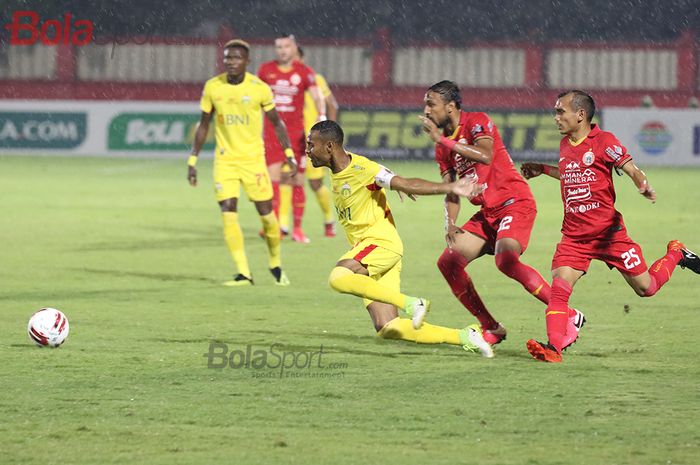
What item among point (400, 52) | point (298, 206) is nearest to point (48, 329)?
point (298, 206)

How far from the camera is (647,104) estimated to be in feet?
106

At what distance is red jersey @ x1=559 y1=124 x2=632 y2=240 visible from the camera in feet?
27.1

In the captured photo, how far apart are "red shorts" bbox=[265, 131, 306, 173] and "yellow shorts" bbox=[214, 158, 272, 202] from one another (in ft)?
10.8

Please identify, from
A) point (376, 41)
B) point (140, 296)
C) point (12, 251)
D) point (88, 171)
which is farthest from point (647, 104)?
point (140, 296)

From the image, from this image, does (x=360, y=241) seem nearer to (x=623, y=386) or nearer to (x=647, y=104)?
(x=623, y=386)

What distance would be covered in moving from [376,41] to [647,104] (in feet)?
33.1

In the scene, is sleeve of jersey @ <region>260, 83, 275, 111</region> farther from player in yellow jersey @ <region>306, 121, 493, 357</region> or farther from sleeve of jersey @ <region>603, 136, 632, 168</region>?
sleeve of jersey @ <region>603, 136, 632, 168</region>

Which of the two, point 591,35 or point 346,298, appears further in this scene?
point 591,35

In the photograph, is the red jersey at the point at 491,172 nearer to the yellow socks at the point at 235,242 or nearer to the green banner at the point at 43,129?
the yellow socks at the point at 235,242

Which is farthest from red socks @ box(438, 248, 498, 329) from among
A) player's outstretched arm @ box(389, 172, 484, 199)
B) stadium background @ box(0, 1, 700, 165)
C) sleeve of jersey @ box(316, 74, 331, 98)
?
stadium background @ box(0, 1, 700, 165)

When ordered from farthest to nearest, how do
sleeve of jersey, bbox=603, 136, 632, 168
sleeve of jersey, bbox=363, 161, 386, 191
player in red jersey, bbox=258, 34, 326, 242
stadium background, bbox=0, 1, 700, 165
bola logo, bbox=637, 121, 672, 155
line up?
stadium background, bbox=0, 1, 700, 165, bola logo, bbox=637, 121, 672, 155, player in red jersey, bbox=258, 34, 326, 242, sleeve of jersey, bbox=363, 161, 386, 191, sleeve of jersey, bbox=603, 136, 632, 168

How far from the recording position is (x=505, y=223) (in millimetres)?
8648

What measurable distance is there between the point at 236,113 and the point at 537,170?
4280 mm

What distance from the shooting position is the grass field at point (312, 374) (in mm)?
6074
